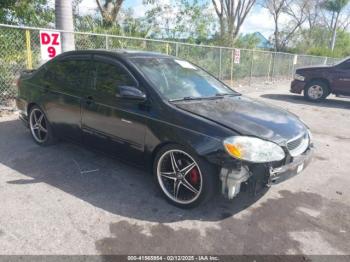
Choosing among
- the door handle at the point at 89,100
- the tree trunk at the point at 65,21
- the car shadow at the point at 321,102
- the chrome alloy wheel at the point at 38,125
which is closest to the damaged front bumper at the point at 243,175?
the door handle at the point at 89,100

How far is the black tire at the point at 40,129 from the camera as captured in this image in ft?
15.8

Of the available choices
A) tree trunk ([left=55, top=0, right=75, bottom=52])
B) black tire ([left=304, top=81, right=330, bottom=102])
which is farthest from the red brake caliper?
black tire ([left=304, top=81, right=330, bottom=102])

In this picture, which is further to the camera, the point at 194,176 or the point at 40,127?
the point at 40,127

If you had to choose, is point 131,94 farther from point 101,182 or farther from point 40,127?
point 40,127

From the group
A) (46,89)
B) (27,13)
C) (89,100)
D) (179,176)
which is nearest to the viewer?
(179,176)

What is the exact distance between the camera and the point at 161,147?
3348mm

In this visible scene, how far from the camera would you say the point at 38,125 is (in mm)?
5004

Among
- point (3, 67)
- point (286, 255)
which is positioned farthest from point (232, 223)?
point (3, 67)

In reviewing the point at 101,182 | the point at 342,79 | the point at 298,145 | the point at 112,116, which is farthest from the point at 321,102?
the point at 101,182

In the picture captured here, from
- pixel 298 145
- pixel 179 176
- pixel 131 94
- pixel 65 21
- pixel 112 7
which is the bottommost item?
pixel 179 176

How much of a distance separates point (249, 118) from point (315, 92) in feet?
29.5

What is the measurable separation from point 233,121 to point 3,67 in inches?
253

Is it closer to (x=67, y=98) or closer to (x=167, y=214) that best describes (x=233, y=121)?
(x=167, y=214)

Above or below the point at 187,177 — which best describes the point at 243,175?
above
